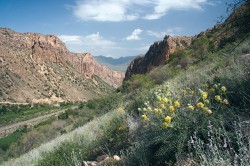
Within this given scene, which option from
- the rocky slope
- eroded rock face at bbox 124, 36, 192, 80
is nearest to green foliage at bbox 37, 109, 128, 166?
eroded rock face at bbox 124, 36, 192, 80

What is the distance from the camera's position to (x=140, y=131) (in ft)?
18.7

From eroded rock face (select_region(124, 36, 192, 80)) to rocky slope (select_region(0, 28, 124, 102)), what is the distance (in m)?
44.5

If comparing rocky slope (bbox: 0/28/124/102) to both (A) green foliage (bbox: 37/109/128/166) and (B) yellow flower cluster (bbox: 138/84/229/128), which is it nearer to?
(A) green foliage (bbox: 37/109/128/166)

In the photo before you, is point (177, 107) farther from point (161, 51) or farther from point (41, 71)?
point (41, 71)

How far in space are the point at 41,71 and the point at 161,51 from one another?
242 feet

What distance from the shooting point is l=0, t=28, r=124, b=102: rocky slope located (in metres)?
113

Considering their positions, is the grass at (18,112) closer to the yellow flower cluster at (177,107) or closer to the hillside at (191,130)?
the hillside at (191,130)

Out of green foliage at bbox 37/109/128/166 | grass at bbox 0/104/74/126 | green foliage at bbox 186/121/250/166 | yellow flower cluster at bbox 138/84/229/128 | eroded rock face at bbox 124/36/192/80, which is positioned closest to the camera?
green foliage at bbox 186/121/250/166

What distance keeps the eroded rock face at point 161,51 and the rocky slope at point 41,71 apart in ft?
146

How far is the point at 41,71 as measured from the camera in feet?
458

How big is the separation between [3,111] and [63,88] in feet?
133

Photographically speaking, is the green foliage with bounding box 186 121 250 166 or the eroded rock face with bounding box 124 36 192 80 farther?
the eroded rock face with bounding box 124 36 192 80

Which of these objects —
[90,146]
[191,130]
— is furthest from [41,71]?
[191,130]

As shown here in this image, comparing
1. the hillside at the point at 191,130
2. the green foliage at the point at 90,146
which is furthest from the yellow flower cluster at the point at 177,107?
the green foliage at the point at 90,146
